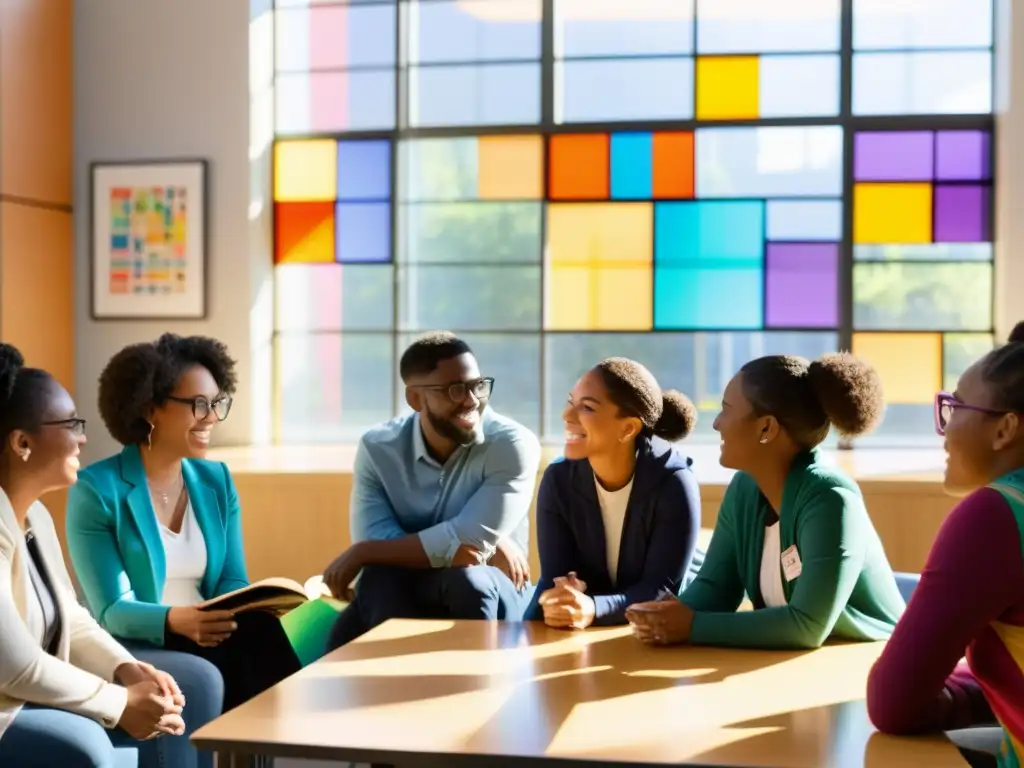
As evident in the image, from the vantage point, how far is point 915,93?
5.39 metres

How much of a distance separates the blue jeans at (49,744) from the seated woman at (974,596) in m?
1.32

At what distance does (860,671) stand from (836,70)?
13.1 feet

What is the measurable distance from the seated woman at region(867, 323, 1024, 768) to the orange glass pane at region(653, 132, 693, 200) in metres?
3.80

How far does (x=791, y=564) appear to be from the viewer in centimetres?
234

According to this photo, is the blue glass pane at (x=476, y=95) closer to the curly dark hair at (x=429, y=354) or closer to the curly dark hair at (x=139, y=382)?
the curly dark hair at (x=429, y=354)

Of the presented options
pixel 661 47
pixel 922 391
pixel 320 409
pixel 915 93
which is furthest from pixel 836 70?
pixel 320 409

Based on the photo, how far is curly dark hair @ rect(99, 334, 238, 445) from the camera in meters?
3.07

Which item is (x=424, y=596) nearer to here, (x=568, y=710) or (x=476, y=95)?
(x=568, y=710)

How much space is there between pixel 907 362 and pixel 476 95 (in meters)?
2.35

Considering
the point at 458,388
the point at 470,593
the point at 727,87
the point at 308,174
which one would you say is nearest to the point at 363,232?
the point at 308,174

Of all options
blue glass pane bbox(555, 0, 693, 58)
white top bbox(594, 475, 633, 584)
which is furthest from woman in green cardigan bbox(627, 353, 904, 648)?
blue glass pane bbox(555, 0, 693, 58)

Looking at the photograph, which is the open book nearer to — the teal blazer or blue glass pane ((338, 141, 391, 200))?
the teal blazer

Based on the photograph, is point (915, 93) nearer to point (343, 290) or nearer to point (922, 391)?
point (922, 391)

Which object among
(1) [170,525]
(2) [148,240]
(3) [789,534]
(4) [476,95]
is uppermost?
(4) [476,95]
